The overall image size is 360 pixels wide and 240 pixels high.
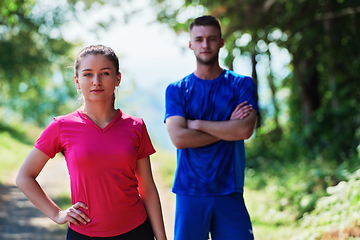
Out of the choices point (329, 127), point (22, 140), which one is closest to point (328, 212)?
point (329, 127)

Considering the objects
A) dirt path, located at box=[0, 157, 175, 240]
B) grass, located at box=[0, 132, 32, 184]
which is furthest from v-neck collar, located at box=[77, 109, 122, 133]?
grass, located at box=[0, 132, 32, 184]

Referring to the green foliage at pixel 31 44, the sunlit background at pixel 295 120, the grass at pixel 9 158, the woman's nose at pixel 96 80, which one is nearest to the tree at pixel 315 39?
the sunlit background at pixel 295 120

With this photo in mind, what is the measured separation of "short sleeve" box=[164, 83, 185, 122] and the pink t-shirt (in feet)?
4.02

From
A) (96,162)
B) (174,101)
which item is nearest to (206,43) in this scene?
(174,101)

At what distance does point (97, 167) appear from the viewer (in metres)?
2.62

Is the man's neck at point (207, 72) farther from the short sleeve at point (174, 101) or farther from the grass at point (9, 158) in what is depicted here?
the grass at point (9, 158)

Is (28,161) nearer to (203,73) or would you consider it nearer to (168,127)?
(168,127)

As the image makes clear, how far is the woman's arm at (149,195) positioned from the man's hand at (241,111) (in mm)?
1154

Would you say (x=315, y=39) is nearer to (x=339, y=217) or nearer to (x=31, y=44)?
(x=339, y=217)

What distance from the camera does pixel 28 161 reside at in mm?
2652

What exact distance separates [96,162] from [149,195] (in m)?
0.47

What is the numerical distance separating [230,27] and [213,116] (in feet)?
22.8

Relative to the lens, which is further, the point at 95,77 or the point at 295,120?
the point at 295,120

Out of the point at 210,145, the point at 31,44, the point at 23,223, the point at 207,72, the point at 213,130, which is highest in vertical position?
the point at 31,44
